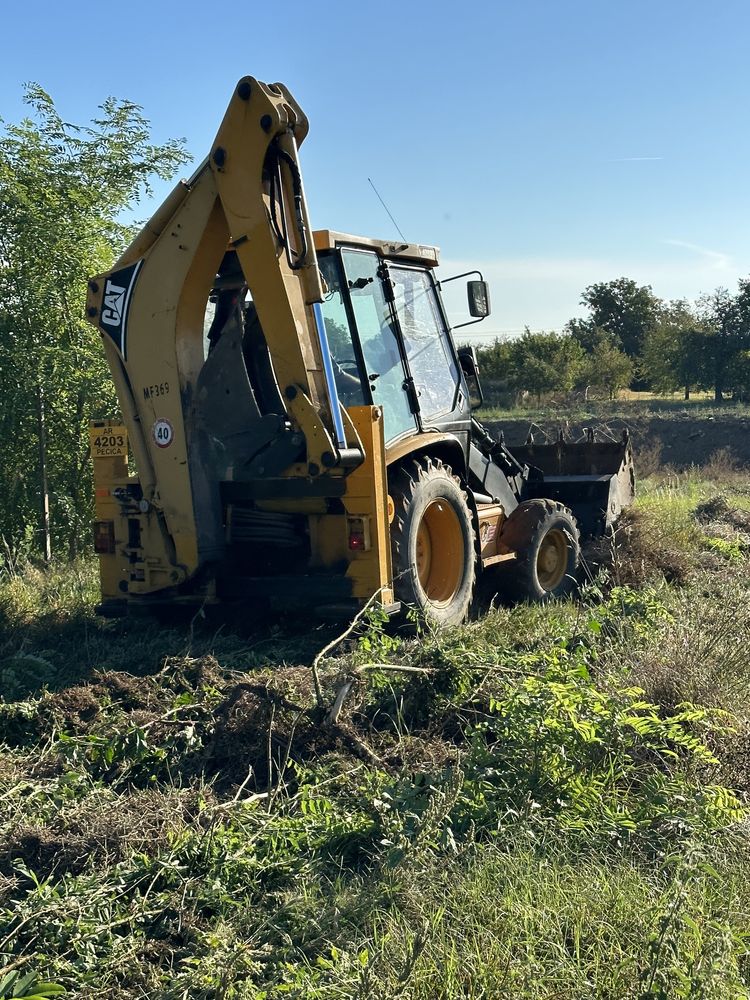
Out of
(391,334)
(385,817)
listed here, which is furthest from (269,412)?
(385,817)

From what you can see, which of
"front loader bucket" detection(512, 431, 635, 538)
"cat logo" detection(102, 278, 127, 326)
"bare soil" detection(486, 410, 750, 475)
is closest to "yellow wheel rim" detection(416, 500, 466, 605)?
"front loader bucket" detection(512, 431, 635, 538)

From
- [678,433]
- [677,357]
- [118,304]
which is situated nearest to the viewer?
[118,304]

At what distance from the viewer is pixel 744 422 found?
96.1ft

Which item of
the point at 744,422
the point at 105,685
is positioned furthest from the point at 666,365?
the point at 105,685

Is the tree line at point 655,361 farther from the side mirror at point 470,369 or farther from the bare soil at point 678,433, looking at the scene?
the side mirror at point 470,369

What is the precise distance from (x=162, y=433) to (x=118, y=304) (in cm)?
91

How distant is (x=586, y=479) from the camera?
903 cm

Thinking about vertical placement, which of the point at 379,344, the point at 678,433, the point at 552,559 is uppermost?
the point at 379,344

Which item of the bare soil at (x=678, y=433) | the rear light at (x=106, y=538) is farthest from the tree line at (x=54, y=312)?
the bare soil at (x=678, y=433)

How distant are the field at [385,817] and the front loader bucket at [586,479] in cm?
316

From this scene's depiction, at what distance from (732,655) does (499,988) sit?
8.96 ft

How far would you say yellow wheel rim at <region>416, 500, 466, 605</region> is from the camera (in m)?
6.59

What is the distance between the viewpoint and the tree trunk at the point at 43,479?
927cm

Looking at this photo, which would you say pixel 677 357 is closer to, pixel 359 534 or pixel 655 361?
pixel 655 361
